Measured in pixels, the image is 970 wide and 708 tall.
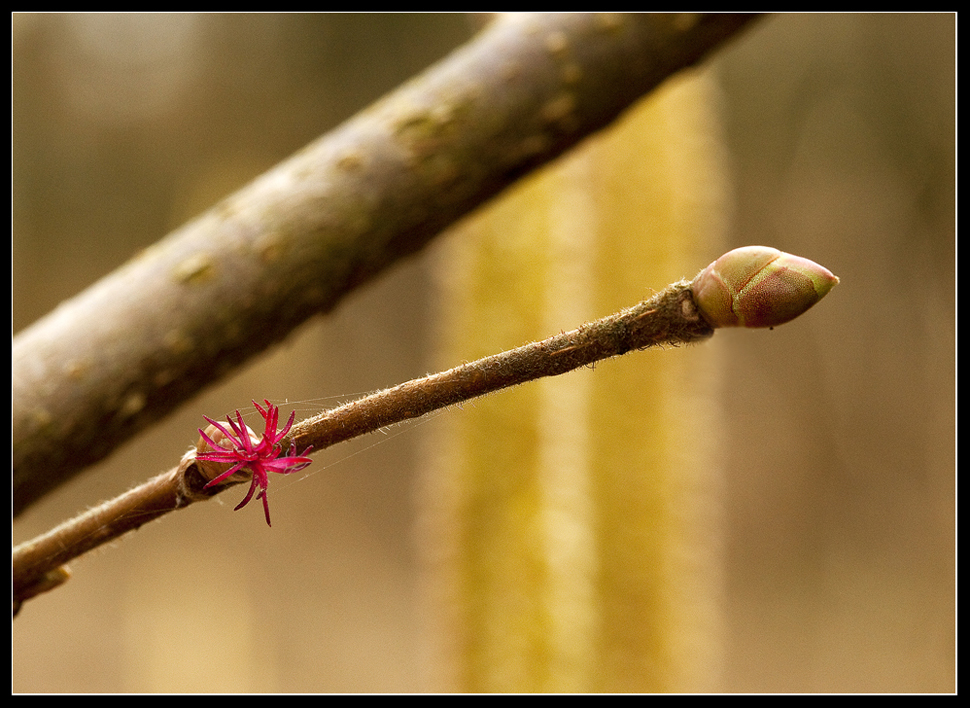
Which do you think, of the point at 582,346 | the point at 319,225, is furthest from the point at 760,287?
the point at 319,225

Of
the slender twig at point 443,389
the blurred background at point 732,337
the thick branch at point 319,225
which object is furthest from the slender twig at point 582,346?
the blurred background at point 732,337

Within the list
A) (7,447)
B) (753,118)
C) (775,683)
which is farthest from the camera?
(753,118)

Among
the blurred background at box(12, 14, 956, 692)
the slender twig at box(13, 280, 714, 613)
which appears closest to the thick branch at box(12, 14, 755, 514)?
the slender twig at box(13, 280, 714, 613)

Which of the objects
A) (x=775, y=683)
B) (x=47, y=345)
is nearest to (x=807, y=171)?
(x=775, y=683)

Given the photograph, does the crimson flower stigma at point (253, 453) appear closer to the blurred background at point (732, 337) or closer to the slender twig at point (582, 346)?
the slender twig at point (582, 346)

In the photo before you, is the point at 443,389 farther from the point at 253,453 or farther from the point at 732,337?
the point at 732,337

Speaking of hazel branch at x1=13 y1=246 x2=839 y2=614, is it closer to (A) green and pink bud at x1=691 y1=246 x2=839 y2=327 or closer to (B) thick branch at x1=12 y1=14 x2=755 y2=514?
(A) green and pink bud at x1=691 y1=246 x2=839 y2=327
